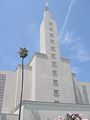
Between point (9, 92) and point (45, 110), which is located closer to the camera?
point (45, 110)

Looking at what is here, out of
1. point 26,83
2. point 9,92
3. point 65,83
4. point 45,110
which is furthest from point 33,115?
point 65,83

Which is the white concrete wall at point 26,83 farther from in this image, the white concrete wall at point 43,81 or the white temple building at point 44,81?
the white concrete wall at point 43,81

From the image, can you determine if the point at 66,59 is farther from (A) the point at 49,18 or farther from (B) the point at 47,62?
(A) the point at 49,18

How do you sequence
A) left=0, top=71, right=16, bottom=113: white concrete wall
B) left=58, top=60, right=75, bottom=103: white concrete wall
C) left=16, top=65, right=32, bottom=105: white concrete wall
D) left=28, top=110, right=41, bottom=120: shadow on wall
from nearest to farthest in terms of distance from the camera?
left=28, top=110, right=41, bottom=120: shadow on wall, left=0, top=71, right=16, bottom=113: white concrete wall, left=16, top=65, right=32, bottom=105: white concrete wall, left=58, top=60, right=75, bottom=103: white concrete wall

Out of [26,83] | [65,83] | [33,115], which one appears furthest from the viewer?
[65,83]

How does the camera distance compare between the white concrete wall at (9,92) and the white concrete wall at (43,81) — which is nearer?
the white concrete wall at (43,81)

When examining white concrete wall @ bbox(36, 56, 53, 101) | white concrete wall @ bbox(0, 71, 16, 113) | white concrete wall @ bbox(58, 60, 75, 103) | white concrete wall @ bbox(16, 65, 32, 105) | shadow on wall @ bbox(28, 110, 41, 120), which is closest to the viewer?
shadow on wall @ bbox(28, 110, 41, 120)

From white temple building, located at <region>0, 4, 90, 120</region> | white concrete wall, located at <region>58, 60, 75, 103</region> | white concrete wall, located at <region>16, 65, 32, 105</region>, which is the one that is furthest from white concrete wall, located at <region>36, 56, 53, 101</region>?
white concrete wall, located at <region>16, 65, 32, 105</region>

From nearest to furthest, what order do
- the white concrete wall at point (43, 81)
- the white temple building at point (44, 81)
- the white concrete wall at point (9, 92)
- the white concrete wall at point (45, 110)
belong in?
the white concrete wall at point (45, 110) < the white concrete wall at point (43, 81) < the white temple building at point (44, 81) < the white concrete wall at point (9, 92)

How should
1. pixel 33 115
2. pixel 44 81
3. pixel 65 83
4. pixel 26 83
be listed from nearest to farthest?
pixel 33 115, pixel 44 81, pixel 26 83, pixel 65 83

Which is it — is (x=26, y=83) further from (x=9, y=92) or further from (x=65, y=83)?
(x=65, y=83)

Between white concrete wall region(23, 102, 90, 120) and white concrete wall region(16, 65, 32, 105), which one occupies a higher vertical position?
white concrete wall region(16, 65, 32, 105)

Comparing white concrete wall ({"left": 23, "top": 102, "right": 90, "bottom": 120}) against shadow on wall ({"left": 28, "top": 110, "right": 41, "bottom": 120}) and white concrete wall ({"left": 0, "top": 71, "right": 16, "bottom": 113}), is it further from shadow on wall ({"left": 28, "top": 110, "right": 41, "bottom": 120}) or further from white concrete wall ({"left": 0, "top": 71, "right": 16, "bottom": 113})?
white concrete wall ({"left": 0, "top": 71, "right": 16, "bottom": 113})

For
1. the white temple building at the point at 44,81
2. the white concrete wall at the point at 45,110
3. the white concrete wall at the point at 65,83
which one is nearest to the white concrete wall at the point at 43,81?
the white temple building at the point at 44,81
